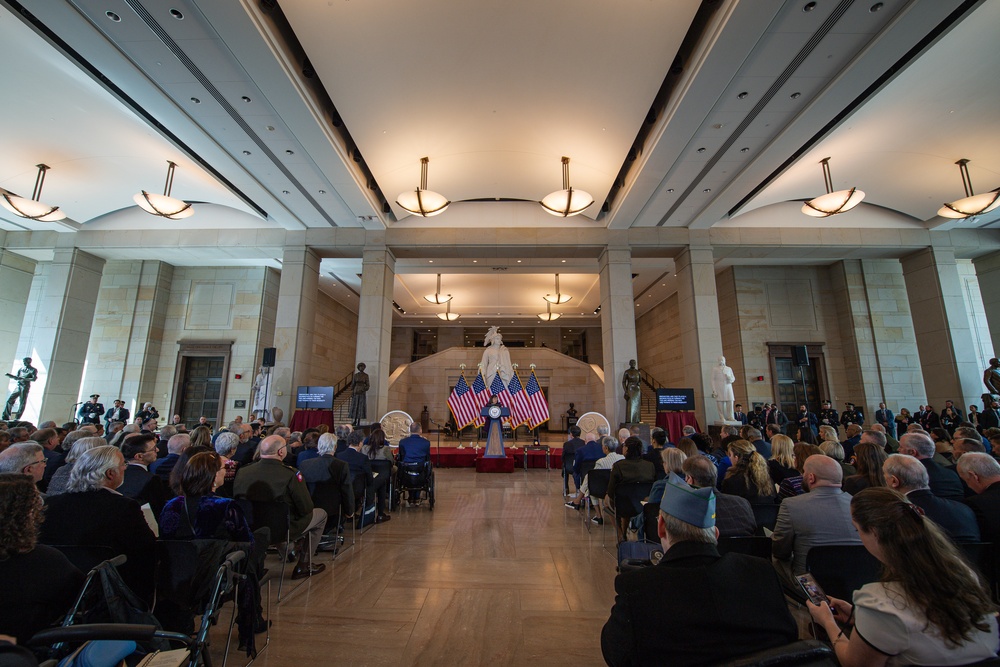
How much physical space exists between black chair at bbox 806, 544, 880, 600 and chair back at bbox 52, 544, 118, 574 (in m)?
3.16

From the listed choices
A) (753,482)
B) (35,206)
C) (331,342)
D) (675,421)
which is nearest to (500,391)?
(675,421)

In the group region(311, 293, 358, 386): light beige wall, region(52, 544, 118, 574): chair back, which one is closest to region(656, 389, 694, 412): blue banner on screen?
region(52, 544, 118, 574): chair back

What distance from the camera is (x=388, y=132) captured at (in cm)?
836

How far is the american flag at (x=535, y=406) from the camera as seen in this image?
9.90m

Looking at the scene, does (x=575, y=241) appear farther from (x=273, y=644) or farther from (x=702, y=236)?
(x=273, y=644)

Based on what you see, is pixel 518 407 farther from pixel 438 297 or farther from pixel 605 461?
pixel 438 297

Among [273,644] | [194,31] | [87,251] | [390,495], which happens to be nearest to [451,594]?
[273,644]

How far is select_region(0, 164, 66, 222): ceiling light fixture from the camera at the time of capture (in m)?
9.06

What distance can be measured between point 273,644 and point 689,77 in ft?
25.9

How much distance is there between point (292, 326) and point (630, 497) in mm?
9990

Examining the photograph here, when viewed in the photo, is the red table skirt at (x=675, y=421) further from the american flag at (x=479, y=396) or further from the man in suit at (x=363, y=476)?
the man in suit at (x=363, y=476)

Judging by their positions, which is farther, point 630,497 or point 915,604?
point 630,497

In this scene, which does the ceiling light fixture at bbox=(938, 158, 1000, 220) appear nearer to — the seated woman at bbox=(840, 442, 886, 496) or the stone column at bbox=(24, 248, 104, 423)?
the seated woman at bbox=(840, 442, 886, 496)

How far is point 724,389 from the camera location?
377 inches
